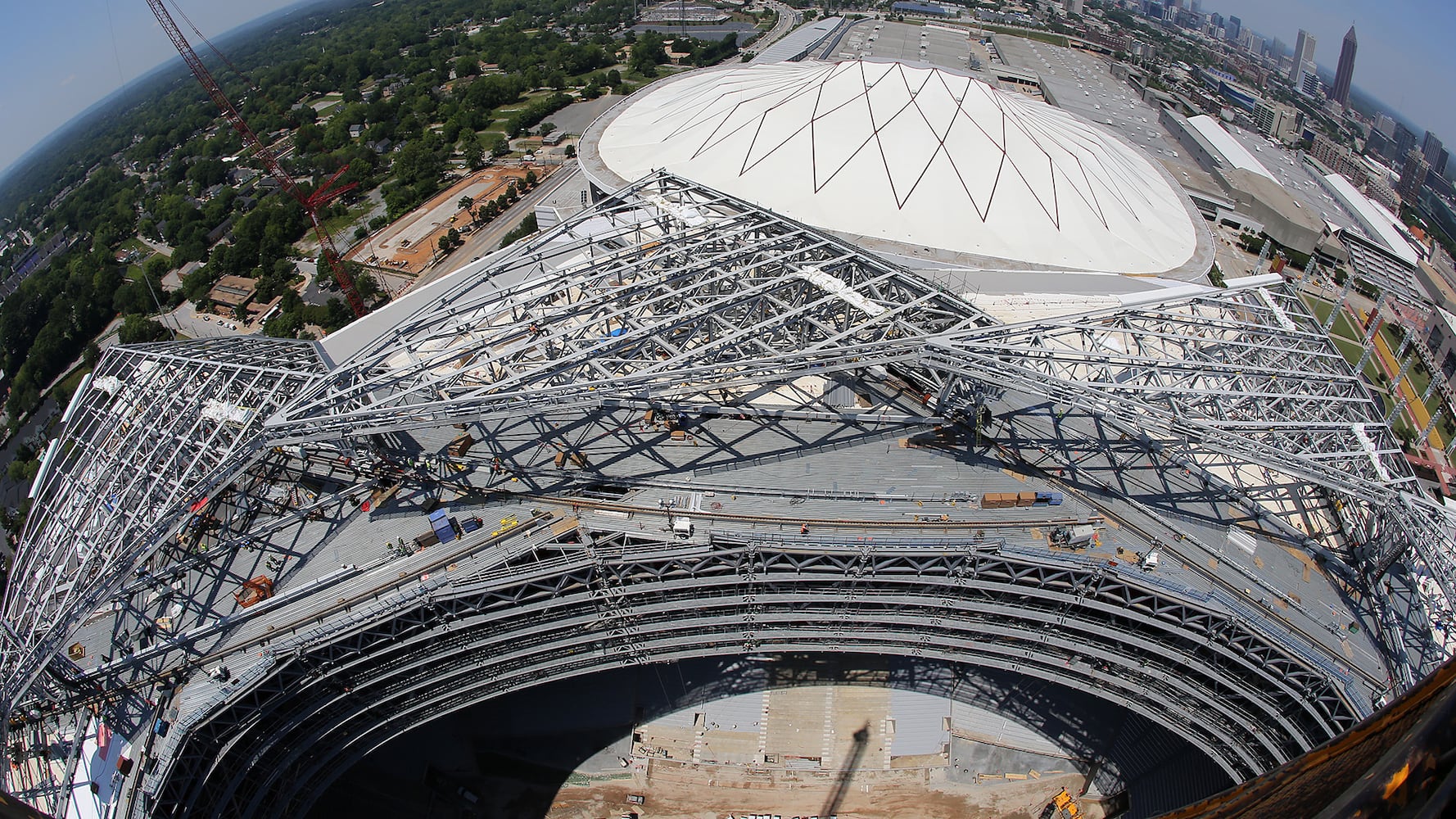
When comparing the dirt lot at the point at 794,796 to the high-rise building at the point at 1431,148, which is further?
the high-rise building at the point at 1431,148

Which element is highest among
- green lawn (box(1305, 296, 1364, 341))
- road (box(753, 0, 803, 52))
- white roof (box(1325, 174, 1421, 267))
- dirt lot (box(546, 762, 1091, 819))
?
road (box(753, 0, 803, 52))

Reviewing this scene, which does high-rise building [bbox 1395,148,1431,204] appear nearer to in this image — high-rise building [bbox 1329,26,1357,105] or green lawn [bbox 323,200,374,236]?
high-rise building [bbox 1329,26,1357,105]

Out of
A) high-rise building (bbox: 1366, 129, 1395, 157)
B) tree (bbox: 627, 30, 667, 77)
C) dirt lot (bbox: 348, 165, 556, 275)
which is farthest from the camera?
tree (bbox: 627, 30, 667, 77)

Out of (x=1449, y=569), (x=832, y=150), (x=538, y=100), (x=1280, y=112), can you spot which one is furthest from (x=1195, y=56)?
(x=1449, y=569)

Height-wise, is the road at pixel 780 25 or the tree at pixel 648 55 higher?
the road at pixel 780 25

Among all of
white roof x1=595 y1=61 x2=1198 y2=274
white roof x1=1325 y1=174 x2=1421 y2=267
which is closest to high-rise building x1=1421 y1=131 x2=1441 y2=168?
white roof x1=1325 y1=174 x2=1421 y2=267

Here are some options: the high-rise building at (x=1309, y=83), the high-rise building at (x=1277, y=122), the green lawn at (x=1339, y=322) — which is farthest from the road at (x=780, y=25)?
the high-rise building at (x=1309, y=83)

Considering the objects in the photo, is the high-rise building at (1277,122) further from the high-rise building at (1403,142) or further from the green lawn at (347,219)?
the green lawn at (347,219)
